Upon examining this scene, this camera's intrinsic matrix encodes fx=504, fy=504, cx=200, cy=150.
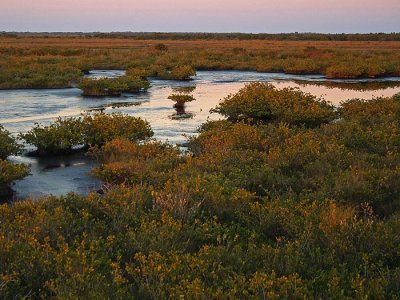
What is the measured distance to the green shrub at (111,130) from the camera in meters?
13.6

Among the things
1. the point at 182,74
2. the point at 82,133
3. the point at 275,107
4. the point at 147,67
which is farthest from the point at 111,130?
the point at 147,67

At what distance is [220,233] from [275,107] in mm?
11619

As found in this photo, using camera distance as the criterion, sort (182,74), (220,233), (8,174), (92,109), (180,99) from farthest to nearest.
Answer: (182,74), (180,99), (92,109), (8,174), (220,233)

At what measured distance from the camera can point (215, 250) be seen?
18.6 ft

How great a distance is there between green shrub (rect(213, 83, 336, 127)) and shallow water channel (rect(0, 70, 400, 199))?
1261 millimetres

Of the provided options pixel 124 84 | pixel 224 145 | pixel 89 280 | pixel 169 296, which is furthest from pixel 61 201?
pixel 124 84

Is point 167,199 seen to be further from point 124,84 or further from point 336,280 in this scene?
point 124,84

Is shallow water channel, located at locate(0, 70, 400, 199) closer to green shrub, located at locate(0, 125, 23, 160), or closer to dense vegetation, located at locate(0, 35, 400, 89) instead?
green shrub, located at locate(0, 125, 23, 160)

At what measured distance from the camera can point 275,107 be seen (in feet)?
58.3

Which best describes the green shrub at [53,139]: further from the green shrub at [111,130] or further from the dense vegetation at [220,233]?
the dense vegetation at [220,233]

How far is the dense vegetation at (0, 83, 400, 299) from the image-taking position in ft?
16.4

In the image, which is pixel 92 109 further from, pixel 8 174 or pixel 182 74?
pixel 182 74

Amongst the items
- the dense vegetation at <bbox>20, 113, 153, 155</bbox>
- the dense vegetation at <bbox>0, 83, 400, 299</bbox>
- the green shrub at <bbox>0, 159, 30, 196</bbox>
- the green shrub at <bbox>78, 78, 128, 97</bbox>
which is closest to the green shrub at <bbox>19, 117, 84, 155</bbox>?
the dense vegetation at <bbox>20, 113, 153, 155</bbox>

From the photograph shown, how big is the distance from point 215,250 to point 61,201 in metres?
3.08
